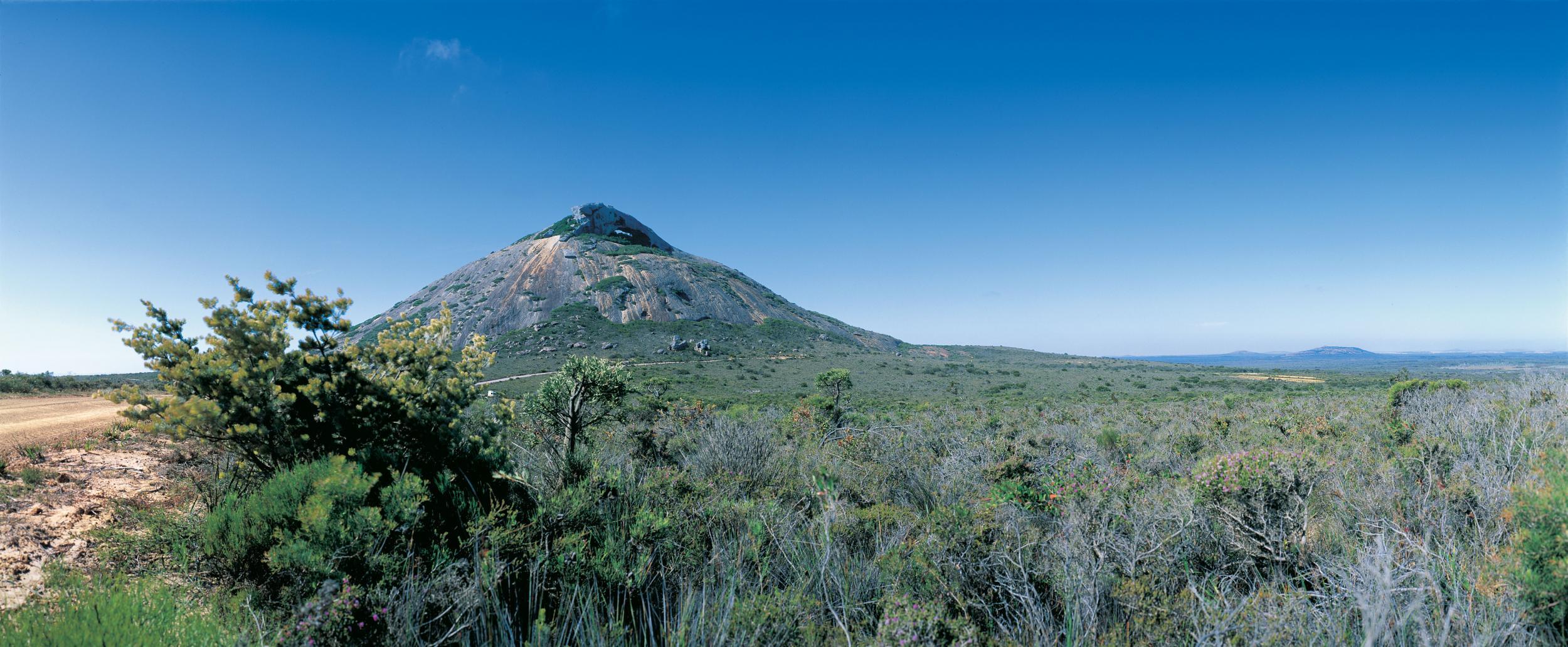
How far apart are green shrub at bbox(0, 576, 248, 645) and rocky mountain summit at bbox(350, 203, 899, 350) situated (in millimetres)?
76650

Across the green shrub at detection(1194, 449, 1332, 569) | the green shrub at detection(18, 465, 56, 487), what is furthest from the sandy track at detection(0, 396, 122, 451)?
the green shrub at detection(1194, 449, 1332, 569)

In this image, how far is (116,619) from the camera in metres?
2.30

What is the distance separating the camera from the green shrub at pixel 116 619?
2.20 meters

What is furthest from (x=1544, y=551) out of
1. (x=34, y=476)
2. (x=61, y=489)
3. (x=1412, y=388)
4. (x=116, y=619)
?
(x=1412, y=388)

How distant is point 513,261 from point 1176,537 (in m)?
105

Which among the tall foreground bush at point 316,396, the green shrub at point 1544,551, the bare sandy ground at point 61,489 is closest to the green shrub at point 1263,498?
the green shrub at point 1544,551

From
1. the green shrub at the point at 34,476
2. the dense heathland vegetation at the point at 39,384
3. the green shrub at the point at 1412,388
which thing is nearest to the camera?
the green shrub at the point at 34,476

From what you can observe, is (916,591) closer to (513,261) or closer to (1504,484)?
(1504,484)

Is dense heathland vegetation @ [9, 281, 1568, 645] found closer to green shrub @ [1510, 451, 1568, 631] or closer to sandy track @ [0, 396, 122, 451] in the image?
green shrub @ [1510, 451, 1568, 631]

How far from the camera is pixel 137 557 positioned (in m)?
3.59

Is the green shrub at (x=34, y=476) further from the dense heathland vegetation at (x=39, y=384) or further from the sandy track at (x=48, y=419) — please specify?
the dense heathland vegetation at (x=39, y=384)

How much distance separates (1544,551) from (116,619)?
7.79 m

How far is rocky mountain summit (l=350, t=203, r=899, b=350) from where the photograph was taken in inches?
3110

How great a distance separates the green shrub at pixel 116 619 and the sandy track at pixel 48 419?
19.4 ft
